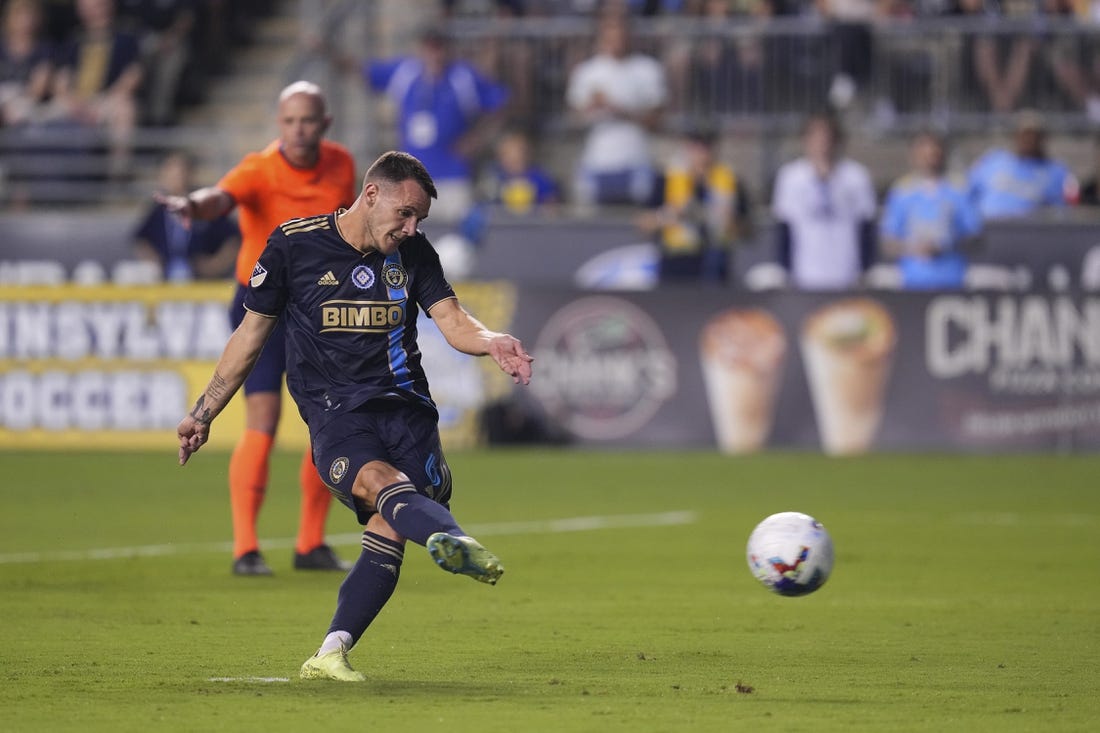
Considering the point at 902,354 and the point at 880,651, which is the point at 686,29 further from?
the point at 880,651

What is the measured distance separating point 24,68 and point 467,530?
45.5 feet

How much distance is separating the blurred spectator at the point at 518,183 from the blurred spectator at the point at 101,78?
16.6 ft

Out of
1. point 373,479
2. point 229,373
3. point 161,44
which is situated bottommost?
point 373,479

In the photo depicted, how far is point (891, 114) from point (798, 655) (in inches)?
618

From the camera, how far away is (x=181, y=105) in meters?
26.3

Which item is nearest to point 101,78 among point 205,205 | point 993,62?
point 993,62

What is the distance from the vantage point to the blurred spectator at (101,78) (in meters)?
24.6

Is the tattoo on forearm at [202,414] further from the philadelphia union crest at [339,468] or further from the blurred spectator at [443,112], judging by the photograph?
the blurred spectator at [443,112]

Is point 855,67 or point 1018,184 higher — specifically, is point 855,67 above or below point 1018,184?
above

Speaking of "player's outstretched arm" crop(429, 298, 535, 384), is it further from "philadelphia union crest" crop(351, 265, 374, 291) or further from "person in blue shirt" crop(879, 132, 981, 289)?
"person in blue shirt" crop(879, 132, 981, 289)

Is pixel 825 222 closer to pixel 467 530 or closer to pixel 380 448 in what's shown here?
pixel 467 530

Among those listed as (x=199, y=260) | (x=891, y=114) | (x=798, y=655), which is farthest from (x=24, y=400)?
(x=798, y=655)

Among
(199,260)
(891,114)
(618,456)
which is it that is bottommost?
(618,456)

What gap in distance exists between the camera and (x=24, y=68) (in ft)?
82.0
